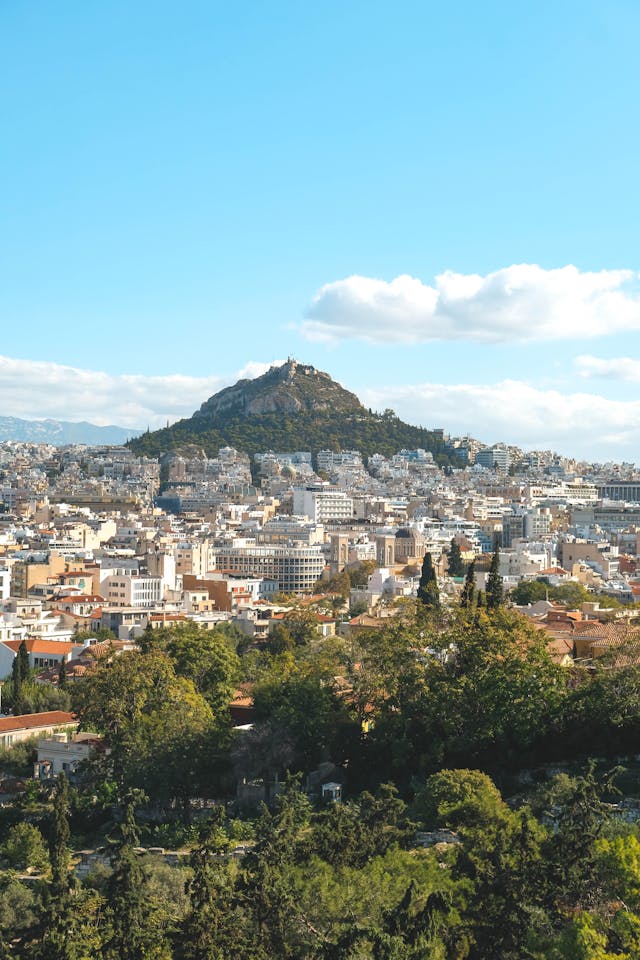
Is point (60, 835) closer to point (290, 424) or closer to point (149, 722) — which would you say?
point (149, 722)

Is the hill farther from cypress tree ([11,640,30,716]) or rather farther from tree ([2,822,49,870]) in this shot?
tree ([2,822,49,870])

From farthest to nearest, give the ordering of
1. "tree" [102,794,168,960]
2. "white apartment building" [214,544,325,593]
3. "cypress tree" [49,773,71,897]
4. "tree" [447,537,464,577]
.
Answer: "white apartment building" [214,544,325,593]
"tree" [447,537,464,577]
"cypress tree" [49,773,71,897]
"tree" [102,794,168,960]

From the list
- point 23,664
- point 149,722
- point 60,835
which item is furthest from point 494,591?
point 60,835

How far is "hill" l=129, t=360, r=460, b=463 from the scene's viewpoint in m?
148

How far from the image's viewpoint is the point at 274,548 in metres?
73.6

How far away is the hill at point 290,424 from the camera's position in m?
148

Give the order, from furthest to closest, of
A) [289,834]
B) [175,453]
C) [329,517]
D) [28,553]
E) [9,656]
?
1. [175,453]
2. [329,517]
3. [28,553]
4. [9,656]
5. [289,834]

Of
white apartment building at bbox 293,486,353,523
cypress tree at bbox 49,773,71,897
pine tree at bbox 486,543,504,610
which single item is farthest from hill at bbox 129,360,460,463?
cypress tree at bbox 49,773,71,897

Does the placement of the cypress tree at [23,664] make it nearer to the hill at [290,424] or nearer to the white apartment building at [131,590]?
the white apartment building at [131,590]

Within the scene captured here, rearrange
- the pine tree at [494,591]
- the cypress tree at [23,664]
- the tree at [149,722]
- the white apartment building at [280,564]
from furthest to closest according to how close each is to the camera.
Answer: the white apartment building at [280,564]
the cypress tree at [23,664]
the pine tree at [494,591]
the tree at [149,722]

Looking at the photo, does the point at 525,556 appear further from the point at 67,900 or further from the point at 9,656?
the point at 67,900

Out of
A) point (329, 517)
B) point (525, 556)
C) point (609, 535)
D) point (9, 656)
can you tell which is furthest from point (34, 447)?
point (9, 656)

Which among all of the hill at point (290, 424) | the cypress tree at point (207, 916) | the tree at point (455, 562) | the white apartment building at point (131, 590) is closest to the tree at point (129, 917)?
the cypress tree at point (207, 916)

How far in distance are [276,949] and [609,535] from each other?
7566 centimetres
